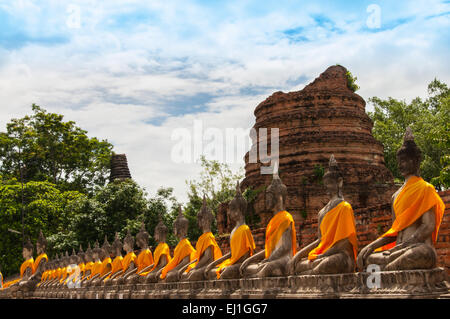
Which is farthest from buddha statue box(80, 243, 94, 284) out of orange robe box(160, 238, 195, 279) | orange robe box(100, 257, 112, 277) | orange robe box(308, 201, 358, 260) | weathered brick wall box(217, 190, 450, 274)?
orange robe box(308, 201, 358, 260)

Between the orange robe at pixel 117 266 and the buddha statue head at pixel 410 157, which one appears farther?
the orange robe at pixel 117 266

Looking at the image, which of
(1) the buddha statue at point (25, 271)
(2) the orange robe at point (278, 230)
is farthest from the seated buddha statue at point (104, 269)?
(2) the orange robe at point (278, 230)

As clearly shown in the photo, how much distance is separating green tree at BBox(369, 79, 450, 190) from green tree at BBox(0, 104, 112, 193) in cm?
2277

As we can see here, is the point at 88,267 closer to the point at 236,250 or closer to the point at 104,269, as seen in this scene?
the point at 104,269

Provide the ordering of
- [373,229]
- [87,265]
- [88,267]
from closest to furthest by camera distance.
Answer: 1. [373,229]
2. [88,267]
3. [87,265]

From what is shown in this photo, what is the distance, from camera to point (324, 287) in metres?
7.31

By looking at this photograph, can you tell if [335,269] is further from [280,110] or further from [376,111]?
[376,111]

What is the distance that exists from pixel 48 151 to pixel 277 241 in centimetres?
3679

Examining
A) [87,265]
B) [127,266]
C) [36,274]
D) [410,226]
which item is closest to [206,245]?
[127,266]

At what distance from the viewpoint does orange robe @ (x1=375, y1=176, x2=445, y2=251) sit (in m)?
6.62

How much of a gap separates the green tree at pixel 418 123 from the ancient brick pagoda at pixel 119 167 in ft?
63.8

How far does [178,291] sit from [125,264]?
5159mm

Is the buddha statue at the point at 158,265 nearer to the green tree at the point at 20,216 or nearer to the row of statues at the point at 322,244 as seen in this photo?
the row of statues at the point at 322,244

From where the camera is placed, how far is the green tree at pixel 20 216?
107 ft
